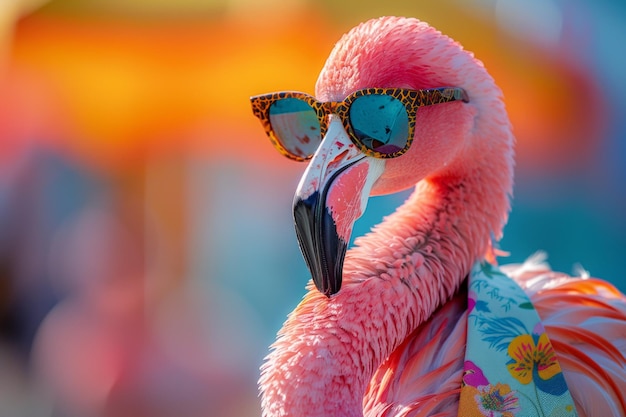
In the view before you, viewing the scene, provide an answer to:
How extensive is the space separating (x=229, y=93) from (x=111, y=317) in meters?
1.10

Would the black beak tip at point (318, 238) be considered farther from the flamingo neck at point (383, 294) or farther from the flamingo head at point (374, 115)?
the flamingo neck at point (383, 294)

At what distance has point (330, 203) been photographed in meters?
0.95

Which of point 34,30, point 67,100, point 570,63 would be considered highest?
point 34,30

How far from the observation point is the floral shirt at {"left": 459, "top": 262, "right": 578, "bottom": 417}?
976mm

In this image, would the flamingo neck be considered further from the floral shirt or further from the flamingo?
the floral shirt

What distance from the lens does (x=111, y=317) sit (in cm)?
260

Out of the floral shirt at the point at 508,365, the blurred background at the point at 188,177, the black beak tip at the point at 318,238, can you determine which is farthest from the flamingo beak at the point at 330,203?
the blurred background at the point at 188,177

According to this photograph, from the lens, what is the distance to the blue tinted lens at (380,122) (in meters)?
1.01

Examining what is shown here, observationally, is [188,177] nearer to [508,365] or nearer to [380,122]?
[380,122]

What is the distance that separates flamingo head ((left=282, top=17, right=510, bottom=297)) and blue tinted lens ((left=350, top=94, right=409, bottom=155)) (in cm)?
2

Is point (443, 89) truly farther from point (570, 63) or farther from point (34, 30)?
point (34, 30)

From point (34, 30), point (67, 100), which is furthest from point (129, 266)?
point (34, 30)

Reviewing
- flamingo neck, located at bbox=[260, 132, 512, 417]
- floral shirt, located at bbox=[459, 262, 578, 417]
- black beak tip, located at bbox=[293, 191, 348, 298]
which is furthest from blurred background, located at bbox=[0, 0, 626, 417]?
black beak tip, located at bbox=[293, 191, 348, 298]

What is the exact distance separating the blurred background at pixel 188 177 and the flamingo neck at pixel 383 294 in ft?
4.38
